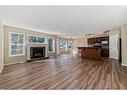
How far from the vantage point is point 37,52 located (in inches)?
368

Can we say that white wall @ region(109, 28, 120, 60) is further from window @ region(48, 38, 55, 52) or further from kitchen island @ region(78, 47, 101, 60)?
window @ region(48, 38, 55, 52)

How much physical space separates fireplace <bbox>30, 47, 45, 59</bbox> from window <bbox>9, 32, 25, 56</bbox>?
858mm

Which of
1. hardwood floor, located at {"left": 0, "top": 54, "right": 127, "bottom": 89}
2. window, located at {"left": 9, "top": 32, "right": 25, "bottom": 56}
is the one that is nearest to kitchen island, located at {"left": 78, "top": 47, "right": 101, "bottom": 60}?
hardwood floor, located at {"left": 0, "top": 54, "right": 127, "bottom": 89}

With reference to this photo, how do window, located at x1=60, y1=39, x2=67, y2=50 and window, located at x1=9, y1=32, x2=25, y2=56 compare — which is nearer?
window, located at x1=9, y1=32, x2=25, y2=56

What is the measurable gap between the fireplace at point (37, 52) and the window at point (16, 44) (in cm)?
86

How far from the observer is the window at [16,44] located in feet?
23.2

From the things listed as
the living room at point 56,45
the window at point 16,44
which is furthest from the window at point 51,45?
the window at point 16,44

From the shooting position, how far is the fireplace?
28.6 ft

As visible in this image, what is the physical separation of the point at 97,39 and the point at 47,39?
17.4ft

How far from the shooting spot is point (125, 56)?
6.30m

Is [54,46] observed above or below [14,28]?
below

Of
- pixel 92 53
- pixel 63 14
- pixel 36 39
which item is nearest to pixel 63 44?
pixel 36 39
